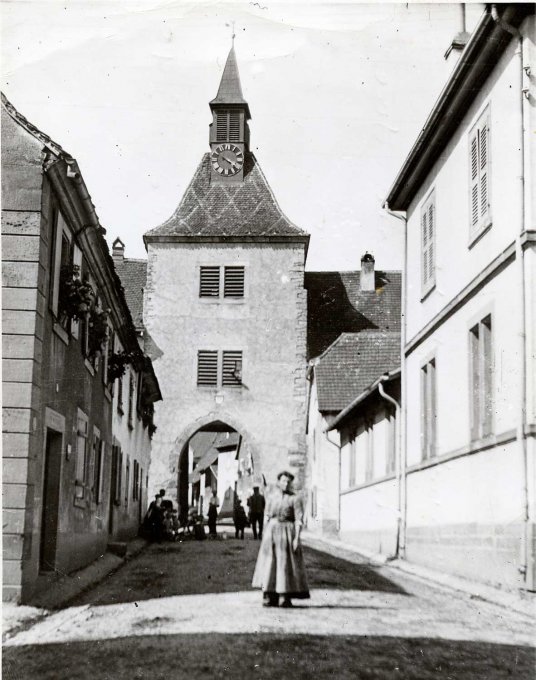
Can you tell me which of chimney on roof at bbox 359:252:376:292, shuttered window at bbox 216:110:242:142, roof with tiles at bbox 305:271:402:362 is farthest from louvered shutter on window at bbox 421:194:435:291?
chimney on roof at bbox 359:252:376:292

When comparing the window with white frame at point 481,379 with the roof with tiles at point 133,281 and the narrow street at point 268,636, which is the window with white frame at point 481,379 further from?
the roof with tiles at point 133,281

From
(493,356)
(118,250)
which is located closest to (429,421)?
(493,356)

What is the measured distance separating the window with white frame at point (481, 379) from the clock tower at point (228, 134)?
27507 millimetres

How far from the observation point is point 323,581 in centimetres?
1348

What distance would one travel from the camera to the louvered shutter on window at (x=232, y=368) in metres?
37.3

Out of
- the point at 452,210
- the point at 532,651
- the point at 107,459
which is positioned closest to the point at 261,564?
the point at 532,651

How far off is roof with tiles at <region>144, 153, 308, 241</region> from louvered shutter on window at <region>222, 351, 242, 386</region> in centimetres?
467

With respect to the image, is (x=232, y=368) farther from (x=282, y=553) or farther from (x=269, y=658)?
(x=269, y=658)

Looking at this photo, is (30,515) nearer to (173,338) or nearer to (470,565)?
(470,565)

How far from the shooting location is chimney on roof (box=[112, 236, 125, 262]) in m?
45.2

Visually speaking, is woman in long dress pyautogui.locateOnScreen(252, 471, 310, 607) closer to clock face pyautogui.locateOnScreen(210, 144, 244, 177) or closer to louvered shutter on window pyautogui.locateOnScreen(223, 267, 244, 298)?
louvered shutter on window pyautogui.locateOnScreen(223, 267, 244, 298)

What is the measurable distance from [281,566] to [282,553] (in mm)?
146

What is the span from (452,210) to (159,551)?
1001 cm

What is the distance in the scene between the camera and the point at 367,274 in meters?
43.8
